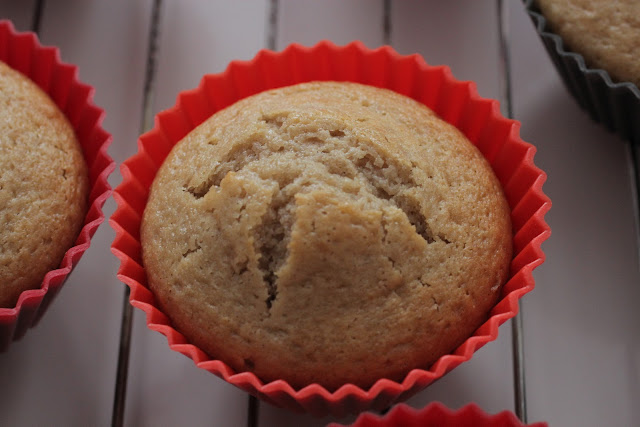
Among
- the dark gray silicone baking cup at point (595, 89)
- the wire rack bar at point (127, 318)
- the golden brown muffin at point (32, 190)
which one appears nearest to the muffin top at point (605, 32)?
the dark gray silicone baking cup at point (595, 89)

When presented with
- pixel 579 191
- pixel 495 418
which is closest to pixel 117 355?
pixel 495 418

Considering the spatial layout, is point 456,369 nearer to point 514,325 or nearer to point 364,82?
point 514,325

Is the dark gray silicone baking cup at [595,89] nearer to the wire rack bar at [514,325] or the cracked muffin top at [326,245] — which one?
the wire rack bar at [514,325]

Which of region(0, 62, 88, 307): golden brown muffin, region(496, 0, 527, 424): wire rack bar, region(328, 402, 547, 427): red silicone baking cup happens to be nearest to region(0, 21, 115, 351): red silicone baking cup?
region(0, 62, 88, 307): golden brown muffin

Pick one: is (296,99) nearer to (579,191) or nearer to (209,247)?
(209,247)

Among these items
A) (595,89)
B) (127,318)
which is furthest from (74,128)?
(595,89)
